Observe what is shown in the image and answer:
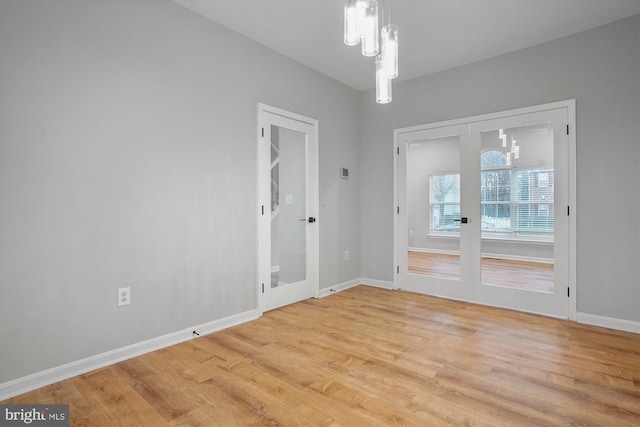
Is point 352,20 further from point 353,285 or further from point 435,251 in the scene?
point 353,285

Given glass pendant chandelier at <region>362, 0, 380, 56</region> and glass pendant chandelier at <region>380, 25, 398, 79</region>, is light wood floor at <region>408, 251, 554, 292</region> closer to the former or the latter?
glass pendant chandelier at <region>380, 25, 398, 79</region>

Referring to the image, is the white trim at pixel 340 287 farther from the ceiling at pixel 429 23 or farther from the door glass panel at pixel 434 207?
the ceiling at pixel 429 23

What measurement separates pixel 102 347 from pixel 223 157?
1.82 m

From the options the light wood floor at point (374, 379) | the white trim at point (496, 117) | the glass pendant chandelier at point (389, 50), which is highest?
the white trim at point (496, 117)

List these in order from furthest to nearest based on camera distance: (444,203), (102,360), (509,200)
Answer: (444,203), (509,200), (102,360)

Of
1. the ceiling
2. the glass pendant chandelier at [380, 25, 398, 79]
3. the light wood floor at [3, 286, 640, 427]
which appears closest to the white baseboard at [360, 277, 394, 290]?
the light wood floor at [3, 286, 640, 427]

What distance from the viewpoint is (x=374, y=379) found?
85.7 inches

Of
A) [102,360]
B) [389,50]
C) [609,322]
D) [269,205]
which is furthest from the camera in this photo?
[269,205]

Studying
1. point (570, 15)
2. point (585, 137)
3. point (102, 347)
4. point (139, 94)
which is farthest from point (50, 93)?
point (585, 137)

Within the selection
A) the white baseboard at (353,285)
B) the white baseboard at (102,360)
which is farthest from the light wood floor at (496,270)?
the white baseboard at (102,360)

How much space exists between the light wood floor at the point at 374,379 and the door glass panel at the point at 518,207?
0.64 m

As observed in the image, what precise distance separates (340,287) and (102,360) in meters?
2.89

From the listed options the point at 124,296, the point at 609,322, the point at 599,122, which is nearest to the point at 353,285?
the point at 609,322

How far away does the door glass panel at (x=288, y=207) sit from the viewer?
3.78 meters
